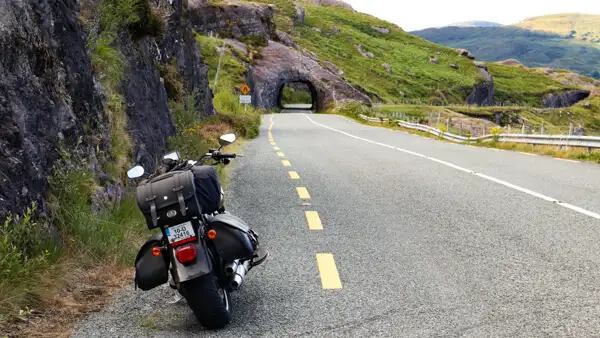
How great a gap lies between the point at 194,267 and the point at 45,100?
3284 mm

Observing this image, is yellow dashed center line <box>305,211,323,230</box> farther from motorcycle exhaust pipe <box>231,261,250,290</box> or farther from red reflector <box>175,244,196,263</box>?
red reflector <box>175,244,196,263</box>

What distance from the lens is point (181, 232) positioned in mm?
4133

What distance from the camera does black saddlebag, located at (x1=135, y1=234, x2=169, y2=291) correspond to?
4.34m

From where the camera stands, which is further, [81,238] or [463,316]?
[81,238]

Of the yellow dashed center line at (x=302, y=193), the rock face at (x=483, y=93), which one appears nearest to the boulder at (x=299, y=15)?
the rock face at (x=483, y=93)

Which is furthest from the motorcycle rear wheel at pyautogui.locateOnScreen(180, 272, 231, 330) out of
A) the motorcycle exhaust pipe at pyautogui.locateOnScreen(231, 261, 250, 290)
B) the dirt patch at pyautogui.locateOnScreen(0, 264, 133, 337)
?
the dirt patch at pyautogui.locateOnScreen(0, 264, 133, 337)

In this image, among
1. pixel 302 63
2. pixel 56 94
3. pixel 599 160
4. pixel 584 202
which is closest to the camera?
pixel 56 94

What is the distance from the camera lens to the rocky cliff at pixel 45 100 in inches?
212

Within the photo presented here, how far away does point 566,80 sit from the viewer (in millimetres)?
174625

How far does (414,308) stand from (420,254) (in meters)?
1.61

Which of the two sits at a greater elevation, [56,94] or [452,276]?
[56,94]

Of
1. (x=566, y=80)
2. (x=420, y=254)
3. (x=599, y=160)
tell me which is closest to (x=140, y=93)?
(x=420, y=254)

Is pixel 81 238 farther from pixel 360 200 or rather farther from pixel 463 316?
pixel 360 200

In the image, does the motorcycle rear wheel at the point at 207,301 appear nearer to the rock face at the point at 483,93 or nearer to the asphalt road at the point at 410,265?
the asphalt road at the point at 410,265
